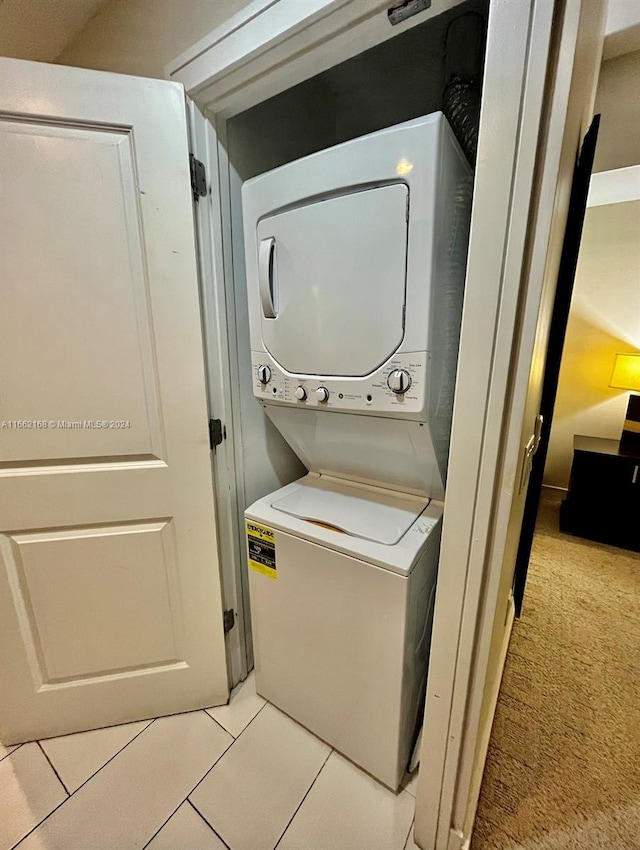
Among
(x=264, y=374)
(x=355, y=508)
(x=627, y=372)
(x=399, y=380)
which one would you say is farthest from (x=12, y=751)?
(x=627, y=372)

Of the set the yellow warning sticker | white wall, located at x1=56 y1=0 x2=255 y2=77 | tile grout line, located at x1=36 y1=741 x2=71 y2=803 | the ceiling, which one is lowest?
tile grout line, located at x1=36 y1=741 x2=71 y2=803

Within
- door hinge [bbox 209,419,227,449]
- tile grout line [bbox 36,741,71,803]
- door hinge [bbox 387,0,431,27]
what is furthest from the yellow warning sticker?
door hinge [bbox 387,0,431,27]

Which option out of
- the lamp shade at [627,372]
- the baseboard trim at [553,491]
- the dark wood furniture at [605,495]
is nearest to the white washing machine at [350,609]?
the dark wood furniture at [605,495]

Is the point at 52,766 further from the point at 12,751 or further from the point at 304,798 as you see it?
the point at 304,798

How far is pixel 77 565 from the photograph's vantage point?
121 centimetres

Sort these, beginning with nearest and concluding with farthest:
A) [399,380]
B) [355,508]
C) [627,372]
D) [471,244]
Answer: [471,244]
[399,380]
[355,508]
[627,372]

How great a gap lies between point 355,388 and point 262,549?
24.7 inches

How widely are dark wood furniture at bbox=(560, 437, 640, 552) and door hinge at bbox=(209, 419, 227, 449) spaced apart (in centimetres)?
230

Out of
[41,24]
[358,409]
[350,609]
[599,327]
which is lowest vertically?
[350,609]

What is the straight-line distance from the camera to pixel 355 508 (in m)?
1.21

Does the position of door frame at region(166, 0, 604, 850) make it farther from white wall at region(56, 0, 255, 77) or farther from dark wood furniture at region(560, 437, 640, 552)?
dark wood furniture at region(560, 437, 640, 552)

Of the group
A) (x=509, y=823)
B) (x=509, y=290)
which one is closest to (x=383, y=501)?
(x=509, y=290)

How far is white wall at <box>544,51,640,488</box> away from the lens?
2.66 meters

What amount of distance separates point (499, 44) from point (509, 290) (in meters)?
0.39
